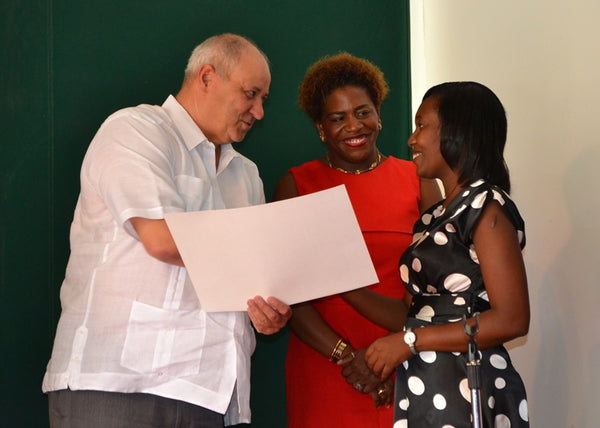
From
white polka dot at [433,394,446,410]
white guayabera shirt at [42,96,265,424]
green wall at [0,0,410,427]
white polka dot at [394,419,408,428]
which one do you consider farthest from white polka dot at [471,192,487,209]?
green wall at [0,0,410,427]

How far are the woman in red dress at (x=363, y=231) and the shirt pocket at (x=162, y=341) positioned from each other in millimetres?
697

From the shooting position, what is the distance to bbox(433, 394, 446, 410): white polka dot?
213 cm

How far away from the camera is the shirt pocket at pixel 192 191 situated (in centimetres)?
236

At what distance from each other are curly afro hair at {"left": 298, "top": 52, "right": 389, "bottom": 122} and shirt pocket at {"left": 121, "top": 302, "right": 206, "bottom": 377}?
1.28m

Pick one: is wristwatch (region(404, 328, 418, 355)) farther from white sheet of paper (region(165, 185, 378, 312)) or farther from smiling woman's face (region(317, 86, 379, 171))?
smiling woman's face (region(317, 86, 379, 171))

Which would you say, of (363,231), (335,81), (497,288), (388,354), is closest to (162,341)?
(388,354)

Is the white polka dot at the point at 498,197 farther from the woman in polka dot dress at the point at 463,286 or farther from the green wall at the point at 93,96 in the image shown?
the green wall at the point at 93,96

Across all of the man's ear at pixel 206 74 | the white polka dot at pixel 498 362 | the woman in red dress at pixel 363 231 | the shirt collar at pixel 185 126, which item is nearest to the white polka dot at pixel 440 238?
the white polka dot at pixel 498 362

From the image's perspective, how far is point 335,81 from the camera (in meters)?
3.17

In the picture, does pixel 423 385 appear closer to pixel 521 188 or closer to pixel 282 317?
pixel 282 317

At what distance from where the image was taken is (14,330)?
293cm

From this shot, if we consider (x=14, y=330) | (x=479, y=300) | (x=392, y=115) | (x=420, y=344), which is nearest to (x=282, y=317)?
(x=420, y=344)

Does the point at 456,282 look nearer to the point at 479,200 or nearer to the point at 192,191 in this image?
the point at 479,200

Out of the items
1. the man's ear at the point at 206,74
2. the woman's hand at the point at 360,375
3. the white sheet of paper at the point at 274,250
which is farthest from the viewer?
the woman's hand at the point at 360,375
